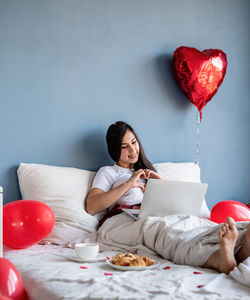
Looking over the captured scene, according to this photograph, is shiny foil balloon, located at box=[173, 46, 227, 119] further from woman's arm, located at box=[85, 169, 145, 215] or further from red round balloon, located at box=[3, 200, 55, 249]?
red round balloon, located at box=[3, 200, 55, 249]

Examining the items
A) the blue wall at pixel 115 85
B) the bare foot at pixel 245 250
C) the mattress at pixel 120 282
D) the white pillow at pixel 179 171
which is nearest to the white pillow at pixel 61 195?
the blue wall at pixel 115 85

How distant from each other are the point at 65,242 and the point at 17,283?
2.12 ft

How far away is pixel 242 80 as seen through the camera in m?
3.19

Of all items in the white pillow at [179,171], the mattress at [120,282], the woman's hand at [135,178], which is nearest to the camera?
the mattress at [120,282]

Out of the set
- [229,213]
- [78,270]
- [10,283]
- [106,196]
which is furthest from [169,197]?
[10,283]

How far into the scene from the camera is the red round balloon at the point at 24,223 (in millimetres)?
1768

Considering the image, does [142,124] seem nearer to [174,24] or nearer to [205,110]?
[205,110]

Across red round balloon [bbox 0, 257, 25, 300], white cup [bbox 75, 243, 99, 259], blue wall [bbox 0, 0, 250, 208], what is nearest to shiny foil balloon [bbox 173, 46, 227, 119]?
blue wall [bbox 0, 0, 250, 208]

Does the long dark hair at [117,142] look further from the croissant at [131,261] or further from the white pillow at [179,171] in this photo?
the croissant at [131,261]

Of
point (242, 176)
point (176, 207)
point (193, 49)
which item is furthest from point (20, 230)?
point (242, 176)

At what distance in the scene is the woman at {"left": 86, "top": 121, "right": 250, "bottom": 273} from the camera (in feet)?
5.00

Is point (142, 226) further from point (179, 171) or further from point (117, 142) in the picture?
point (179, 171)

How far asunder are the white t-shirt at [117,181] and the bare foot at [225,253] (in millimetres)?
789

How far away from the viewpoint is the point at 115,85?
8.66ft
